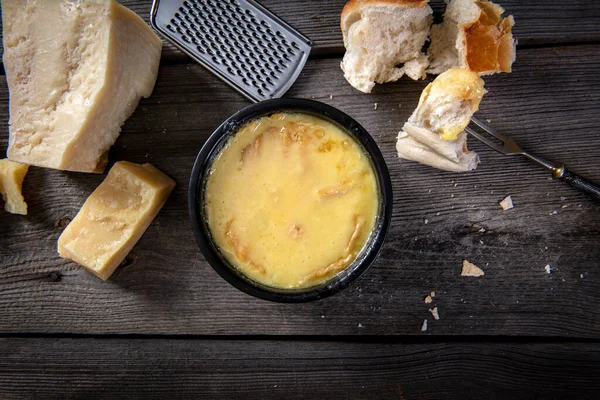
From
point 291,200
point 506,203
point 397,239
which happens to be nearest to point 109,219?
point 291,200

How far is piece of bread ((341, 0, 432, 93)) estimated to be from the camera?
4.53 feet

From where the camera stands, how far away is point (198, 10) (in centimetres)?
146

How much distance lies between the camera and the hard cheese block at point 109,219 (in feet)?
4.80

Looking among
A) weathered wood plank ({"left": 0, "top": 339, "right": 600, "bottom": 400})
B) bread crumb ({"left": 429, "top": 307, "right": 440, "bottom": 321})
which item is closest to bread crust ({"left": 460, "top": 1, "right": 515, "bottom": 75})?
bread crumb ({"left": 429, "top": 307, "right": 440, "bottom": 321})

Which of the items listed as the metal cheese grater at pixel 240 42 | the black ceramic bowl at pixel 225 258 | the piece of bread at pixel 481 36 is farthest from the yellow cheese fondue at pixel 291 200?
the piece of bread at pixel 481 36

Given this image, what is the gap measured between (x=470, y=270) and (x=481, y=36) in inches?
30.4

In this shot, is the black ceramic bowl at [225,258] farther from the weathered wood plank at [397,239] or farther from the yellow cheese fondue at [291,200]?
the weathered wood plank at [397,239]

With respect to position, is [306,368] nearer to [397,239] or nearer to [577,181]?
[397,239]

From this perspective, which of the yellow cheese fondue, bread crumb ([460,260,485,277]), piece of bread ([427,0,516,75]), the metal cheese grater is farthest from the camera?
bread crumb ([460,260,485,277])

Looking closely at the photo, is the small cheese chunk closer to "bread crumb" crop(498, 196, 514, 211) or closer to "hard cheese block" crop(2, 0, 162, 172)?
"hard cheese block" crop(2, 0, 162, 172)

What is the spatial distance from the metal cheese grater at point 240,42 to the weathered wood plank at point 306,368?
0.91m

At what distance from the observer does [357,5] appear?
4.55ft

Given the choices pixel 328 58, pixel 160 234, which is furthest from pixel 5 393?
pixel 328 58

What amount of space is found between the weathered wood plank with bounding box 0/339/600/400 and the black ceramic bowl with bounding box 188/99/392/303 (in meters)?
0.40
